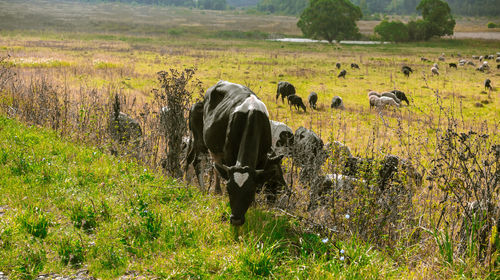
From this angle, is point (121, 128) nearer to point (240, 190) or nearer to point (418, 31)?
point (240, 190)

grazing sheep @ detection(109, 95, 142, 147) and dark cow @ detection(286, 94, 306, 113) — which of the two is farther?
dark cow @ detection(286, 94, 306, 113)

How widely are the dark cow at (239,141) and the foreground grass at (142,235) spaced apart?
554 millimetres

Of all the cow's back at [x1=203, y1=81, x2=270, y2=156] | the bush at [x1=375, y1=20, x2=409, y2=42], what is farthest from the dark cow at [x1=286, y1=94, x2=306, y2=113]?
the bush at [x1=375, y1=20, x2=409, y2=42]

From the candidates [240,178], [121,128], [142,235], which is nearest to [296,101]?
[121,128]

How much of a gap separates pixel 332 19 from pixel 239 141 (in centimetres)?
7359

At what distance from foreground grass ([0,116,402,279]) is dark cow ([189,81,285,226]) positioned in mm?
554

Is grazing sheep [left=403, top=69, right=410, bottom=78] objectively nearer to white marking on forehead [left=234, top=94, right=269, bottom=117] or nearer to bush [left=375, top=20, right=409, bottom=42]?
white marking on forehead [left=234, top=94, right=269, bottom=117]

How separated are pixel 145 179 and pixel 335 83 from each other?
73.9ft

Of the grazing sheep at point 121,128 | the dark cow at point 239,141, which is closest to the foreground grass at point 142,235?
the dark cow at point 239,141

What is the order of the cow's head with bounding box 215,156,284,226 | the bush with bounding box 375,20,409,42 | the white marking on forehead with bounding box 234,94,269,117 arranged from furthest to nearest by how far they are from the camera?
the bush with bounding box 375,20,409,42
the white marking on forehead with bounding box 234,94,269,117
the cow's head with bounding box 215,156,284,226

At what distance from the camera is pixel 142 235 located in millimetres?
5031

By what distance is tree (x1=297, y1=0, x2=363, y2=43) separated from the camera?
7381cm

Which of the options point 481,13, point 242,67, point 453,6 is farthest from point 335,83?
point 453,6

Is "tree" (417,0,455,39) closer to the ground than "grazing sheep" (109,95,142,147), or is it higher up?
higher up
